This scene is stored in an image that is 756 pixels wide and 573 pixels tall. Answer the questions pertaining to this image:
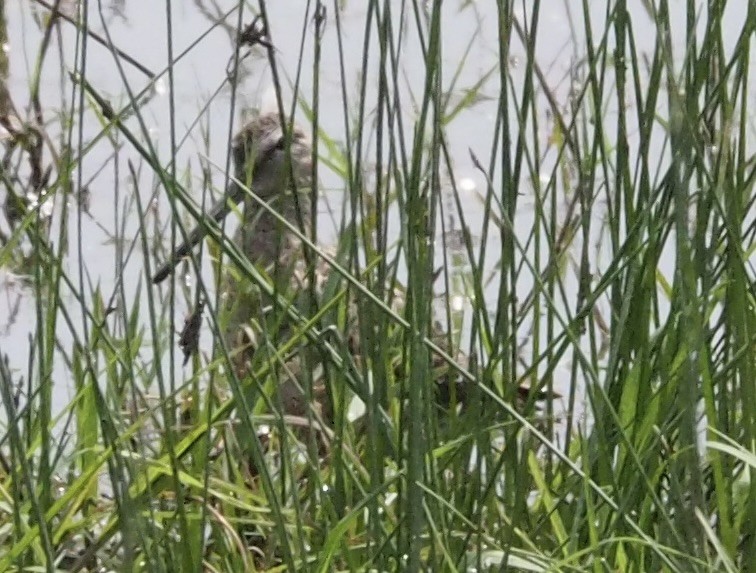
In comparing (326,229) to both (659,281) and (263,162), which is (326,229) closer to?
(263,162)

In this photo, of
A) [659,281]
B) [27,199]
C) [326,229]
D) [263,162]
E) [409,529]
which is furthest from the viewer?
[326,229]

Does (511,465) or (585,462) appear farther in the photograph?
(511,465)

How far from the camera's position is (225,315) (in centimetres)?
120

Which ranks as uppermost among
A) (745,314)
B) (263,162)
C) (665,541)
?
(263,162)

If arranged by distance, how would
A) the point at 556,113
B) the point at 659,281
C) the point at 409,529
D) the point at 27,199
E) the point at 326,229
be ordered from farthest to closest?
the point at 326,229 < the point at 27,199 < the point at 659,281 < the point at 556,113 < the point at 409,529

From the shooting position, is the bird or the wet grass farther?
the bird

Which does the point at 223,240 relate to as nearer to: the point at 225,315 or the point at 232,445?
the point at 232,445

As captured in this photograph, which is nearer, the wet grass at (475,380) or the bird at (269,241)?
the wet grass at (475,380)

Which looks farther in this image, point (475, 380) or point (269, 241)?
point (269, 241)

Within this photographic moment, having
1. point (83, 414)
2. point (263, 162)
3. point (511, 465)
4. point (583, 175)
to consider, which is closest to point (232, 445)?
→ point (83, 414)

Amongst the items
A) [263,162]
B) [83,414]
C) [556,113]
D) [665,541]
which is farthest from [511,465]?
[263,162]

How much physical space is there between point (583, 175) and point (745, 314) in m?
0.16

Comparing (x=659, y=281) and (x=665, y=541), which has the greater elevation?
(x=659, y=281)

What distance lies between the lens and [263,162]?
1663 millimetres
